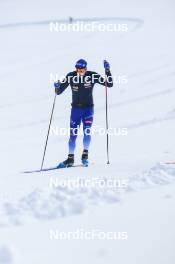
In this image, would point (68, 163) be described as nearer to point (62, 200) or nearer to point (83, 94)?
point (83, 94)

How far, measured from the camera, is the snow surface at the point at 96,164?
5.05 meters

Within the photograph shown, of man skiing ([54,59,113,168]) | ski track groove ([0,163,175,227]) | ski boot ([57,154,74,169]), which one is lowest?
ski track groove ([0,163,175,227])

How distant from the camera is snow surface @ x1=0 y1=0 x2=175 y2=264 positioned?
5051 millimetres

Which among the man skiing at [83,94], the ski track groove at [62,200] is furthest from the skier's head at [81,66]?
the ski track groove at [62,200]

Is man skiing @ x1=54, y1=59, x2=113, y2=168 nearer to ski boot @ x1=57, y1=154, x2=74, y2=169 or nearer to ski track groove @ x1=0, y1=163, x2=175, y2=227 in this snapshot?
ski boot @ x1=57, y1=154, x2=74, y2=169

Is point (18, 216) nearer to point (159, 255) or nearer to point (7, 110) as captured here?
point (159, 255)

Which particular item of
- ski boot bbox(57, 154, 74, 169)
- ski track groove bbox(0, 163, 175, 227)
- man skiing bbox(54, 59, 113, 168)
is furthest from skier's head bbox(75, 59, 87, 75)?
ski track groove bbox(0, 163, 175, 227)

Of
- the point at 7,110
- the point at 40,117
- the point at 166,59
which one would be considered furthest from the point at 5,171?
the point at 166,59

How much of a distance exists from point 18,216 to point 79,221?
32.7 inches

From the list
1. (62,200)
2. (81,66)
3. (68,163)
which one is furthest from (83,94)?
(62,200)

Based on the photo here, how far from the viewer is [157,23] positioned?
52031mm

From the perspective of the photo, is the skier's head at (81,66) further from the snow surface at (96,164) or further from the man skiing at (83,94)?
the snow surface at (96,164)

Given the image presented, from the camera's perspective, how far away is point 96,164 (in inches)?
378

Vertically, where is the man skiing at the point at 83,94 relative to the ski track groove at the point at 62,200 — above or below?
above
